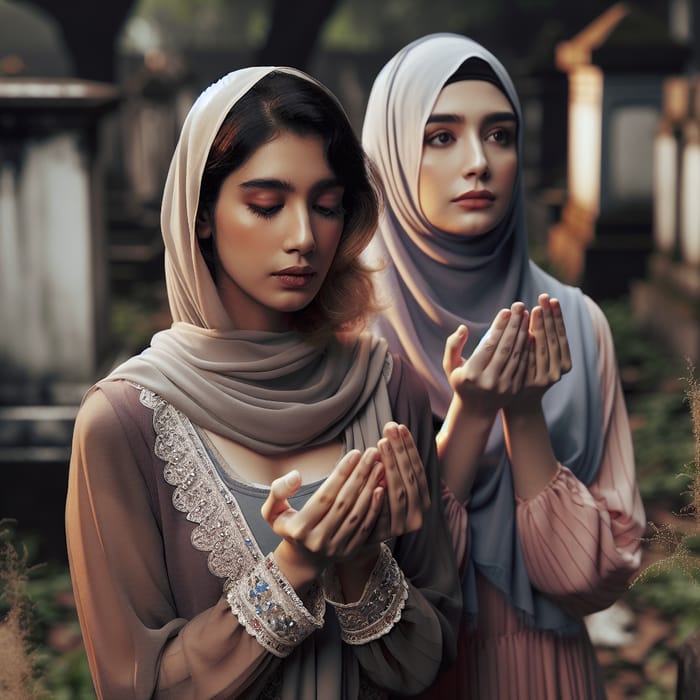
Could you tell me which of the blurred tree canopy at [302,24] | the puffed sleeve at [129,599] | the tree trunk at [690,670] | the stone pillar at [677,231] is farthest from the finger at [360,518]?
the blurred tree canopy at [302,24]

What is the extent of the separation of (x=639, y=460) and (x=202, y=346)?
5707 mm

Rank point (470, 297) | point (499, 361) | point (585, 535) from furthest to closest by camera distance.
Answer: point (470, 297) < point (585, 535) < point (499, 361)

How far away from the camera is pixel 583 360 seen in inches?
115

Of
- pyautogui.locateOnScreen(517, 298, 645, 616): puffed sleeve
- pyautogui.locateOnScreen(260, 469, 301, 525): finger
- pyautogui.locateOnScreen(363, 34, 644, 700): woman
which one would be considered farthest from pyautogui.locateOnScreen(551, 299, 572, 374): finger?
pyautogui.locateOnScreen(260, 469, 301, 525): finger

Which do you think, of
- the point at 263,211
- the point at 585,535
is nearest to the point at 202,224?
the point at 263,211

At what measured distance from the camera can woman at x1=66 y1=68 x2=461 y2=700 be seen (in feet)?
7.16

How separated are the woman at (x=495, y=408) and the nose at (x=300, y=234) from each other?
1.76 ft

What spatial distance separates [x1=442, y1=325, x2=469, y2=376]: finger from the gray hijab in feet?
0.65

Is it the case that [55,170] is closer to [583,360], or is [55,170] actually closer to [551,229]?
[583,360]

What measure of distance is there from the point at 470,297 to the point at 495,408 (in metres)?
0.37

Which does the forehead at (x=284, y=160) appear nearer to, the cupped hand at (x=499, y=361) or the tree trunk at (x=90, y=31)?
the cupped hand at (x=499, y=361)

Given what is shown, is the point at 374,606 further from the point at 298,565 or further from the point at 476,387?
the point at 476,387

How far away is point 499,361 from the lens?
2572 millimetres

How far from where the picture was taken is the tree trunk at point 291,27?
15070 millimetres
